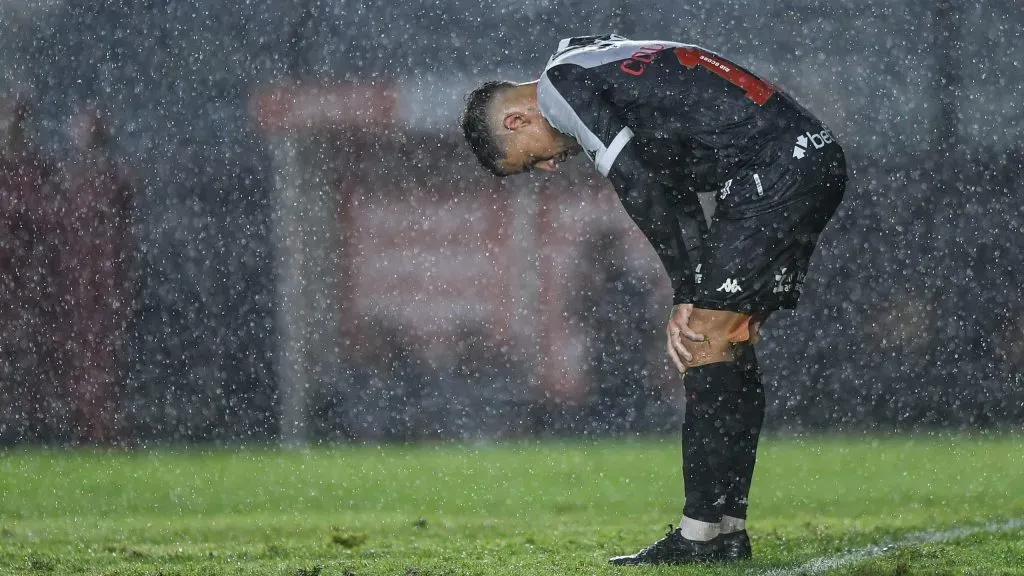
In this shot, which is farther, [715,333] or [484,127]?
[484,127]

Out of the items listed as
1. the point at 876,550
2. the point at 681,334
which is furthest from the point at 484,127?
the point at 876,550

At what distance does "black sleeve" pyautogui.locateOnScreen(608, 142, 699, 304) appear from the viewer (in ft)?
8.59

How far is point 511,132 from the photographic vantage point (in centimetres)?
291

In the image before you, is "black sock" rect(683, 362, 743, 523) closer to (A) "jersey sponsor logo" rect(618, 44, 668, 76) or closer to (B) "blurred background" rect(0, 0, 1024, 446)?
(A) "jersey sponsor logo" rect(618, 44, 668, 76)

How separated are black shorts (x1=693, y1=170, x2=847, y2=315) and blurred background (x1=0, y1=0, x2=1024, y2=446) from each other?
3.93 meters

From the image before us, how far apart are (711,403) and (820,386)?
4.13 m

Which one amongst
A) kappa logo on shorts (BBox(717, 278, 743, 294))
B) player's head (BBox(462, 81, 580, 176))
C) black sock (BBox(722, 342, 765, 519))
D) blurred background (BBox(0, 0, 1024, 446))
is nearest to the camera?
kappa logo on shorts (BBox(717, 278, 743, 294))

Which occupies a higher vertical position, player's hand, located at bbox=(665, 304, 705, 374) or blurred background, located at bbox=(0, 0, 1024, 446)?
blurred background, located at bbox=(0, 0, 1024, 446)

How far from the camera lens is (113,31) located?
8102 millimetres

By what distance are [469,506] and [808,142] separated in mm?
2156

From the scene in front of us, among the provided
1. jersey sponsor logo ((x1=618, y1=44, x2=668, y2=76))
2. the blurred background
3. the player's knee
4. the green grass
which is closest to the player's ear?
jersey sponsor logo ((x1=618, y1=44, x2=668, y2=76))

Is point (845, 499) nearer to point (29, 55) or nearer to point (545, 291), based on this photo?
point (545, 291)

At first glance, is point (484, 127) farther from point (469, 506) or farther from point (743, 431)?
point (469, 506)

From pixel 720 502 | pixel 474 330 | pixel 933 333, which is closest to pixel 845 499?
pixel 720 502
